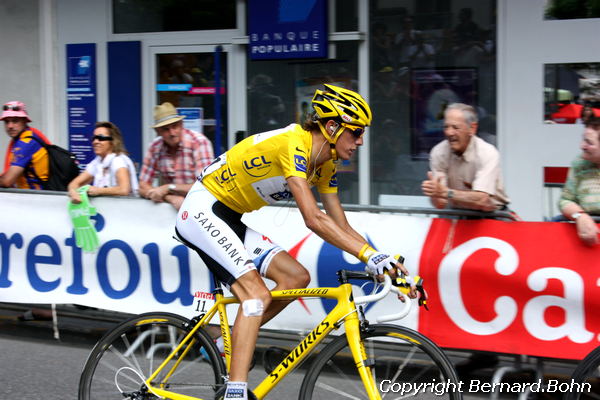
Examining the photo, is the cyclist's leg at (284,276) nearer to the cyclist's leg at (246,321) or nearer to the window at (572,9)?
the cyclist's leg at (246,321)

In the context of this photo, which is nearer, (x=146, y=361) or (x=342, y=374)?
(x=342, y=374)

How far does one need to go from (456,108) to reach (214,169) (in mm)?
2255

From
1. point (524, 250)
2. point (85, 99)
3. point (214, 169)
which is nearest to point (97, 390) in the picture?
point (214, 169)

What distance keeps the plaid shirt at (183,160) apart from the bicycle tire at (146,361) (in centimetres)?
267

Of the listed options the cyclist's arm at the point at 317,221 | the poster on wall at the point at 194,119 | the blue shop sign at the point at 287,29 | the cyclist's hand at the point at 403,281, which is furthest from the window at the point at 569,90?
the cyclist's hand at the point at 403,281

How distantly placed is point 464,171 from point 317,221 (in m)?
2.33

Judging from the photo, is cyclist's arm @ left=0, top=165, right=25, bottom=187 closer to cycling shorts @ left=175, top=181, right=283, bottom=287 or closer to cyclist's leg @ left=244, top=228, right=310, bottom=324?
cycling shorts @ left=175, top=181, right=283, bottom=287

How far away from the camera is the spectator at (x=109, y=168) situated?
293 inches

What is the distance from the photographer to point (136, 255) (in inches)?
271

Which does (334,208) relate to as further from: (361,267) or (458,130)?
(458,130)

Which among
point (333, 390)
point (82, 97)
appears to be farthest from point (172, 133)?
point (82, 97)

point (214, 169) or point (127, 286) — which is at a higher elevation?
point (214, 169)

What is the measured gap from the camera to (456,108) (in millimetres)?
6285

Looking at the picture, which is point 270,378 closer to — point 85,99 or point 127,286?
point 127,286
